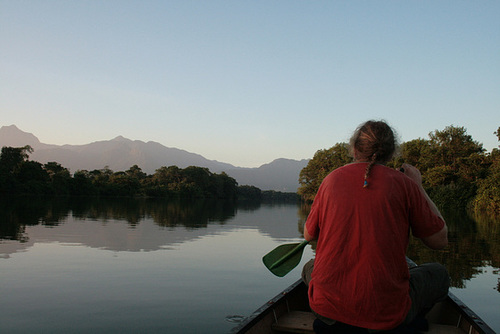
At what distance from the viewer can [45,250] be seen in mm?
10000

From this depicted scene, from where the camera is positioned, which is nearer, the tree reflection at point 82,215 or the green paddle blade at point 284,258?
the green paddle blade at point 284,258

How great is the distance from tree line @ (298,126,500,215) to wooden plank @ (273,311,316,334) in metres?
34.5

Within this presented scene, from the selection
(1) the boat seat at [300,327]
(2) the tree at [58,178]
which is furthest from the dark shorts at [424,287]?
(2) the tree at [58,178]

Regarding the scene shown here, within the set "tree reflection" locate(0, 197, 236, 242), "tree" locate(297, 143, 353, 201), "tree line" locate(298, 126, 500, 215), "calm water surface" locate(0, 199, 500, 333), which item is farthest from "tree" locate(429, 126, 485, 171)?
"calm water surface" locate(0, 199, 500, 333)

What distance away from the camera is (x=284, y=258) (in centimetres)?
311

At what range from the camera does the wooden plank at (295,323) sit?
341cm

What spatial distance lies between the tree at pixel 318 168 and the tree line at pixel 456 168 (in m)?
0.20

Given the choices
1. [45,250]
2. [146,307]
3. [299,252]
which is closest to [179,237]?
[45,250]

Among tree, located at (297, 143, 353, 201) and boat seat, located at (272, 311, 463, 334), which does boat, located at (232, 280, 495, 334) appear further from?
tree, located at (297, 143, 353, 201)

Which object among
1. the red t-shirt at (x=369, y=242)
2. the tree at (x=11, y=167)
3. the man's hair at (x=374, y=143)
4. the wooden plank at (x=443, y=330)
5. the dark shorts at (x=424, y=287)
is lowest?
the wooden plank at (x=443, y=330)

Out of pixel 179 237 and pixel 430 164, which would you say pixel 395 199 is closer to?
pixel 179 237

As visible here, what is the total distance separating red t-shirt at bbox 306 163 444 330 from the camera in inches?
78.2

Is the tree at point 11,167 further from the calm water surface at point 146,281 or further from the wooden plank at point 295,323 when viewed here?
the wooden plank at point 295,323

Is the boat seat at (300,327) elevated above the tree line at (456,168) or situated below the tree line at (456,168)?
below
